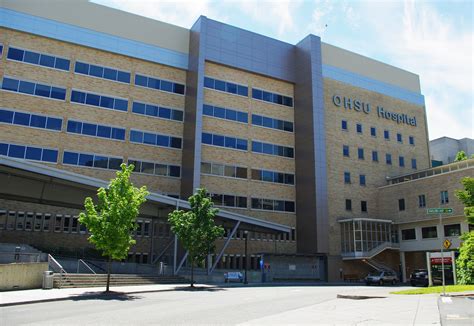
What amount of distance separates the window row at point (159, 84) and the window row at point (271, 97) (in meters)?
8.66

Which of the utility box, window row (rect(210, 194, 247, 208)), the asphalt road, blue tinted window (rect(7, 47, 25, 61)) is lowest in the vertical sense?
the asphalt road

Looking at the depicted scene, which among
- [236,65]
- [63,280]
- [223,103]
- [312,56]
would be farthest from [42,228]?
[312,56]

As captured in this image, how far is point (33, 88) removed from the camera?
40.9m

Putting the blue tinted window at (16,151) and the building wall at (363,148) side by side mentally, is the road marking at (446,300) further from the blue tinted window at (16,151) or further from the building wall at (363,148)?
the blue tinted window at (16,151)

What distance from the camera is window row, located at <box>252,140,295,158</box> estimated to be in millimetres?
50375

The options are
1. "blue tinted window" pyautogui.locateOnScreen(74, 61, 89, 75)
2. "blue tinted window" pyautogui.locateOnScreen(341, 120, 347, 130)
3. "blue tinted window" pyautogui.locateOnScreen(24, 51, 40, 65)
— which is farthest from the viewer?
"blue tinted window" pyautogui.locateOnScreen(341, 120, 347, 130)

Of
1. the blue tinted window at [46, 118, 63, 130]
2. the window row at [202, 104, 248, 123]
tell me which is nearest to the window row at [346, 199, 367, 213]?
the window row at [202, 104, 248, 123]

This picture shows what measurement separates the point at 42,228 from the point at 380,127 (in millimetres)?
40662

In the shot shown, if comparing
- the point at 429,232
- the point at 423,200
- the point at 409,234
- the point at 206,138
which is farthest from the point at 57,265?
the point at 409,234

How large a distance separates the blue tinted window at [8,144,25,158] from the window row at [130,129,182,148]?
9727 millimetres

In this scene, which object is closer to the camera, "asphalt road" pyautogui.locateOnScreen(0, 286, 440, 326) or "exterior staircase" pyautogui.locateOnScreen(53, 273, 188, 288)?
"asphalt road" pyautogui.locateOnScreen(0, 286, 440, 326)

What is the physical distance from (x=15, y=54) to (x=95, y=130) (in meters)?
9.45

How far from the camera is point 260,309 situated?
17.3 meters

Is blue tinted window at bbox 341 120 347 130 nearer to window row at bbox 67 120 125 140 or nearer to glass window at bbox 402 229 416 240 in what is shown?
glass window at bbox 402 229 416 240
